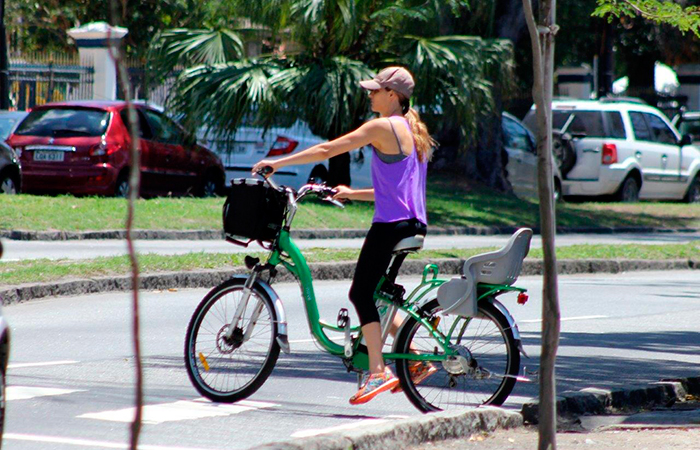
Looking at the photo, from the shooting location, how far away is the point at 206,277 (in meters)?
11.7

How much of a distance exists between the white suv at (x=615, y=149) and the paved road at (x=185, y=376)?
11.3m

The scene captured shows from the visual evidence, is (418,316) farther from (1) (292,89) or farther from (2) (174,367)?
(1) (292,89)

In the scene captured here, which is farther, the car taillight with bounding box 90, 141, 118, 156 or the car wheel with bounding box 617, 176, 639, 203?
the car wheel with bounding box 617, 176, 639, 203

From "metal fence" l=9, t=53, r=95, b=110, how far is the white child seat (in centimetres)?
2208

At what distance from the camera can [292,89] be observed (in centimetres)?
1905

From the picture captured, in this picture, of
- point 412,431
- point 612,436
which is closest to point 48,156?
point 612,436

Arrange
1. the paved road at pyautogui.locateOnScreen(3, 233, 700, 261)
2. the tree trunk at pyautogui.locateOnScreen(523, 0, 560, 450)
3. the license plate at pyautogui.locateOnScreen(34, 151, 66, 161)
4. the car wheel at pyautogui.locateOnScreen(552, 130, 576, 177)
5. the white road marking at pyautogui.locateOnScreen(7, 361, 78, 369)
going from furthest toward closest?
the car wheel at pyautogui.locateOnScreen(552, 130, 576, 177) < the license plate at pyautogui.locateOnScreen(34, 151, 66, 161) < the paved road at pyautogui.locateOnScreen(3, 233, 700, 261) < the white road marking at pyautogui.locateOnScreen(7, 361, 78, 369) < the tree trunk at pyautogui.locateOnScreen(523, 0, 560, 450)

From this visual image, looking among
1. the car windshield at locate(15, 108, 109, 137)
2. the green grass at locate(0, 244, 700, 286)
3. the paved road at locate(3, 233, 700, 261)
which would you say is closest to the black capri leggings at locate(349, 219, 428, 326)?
the green grass at locate(0, 244, 700, 286)

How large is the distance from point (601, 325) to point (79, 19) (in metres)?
34.2

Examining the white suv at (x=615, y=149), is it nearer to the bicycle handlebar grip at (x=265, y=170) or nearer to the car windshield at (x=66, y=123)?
the car windshield at (x=66, y=123)

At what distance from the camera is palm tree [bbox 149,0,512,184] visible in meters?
19.0

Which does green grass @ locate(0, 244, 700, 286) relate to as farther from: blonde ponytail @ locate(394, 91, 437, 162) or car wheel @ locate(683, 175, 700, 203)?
car wheel @ locate(683, 175, 700, 203)

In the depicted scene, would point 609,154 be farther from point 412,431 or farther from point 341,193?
point 412,431

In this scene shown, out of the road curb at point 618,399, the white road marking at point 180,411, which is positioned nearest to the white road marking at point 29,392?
the white road marking at point 180,411
